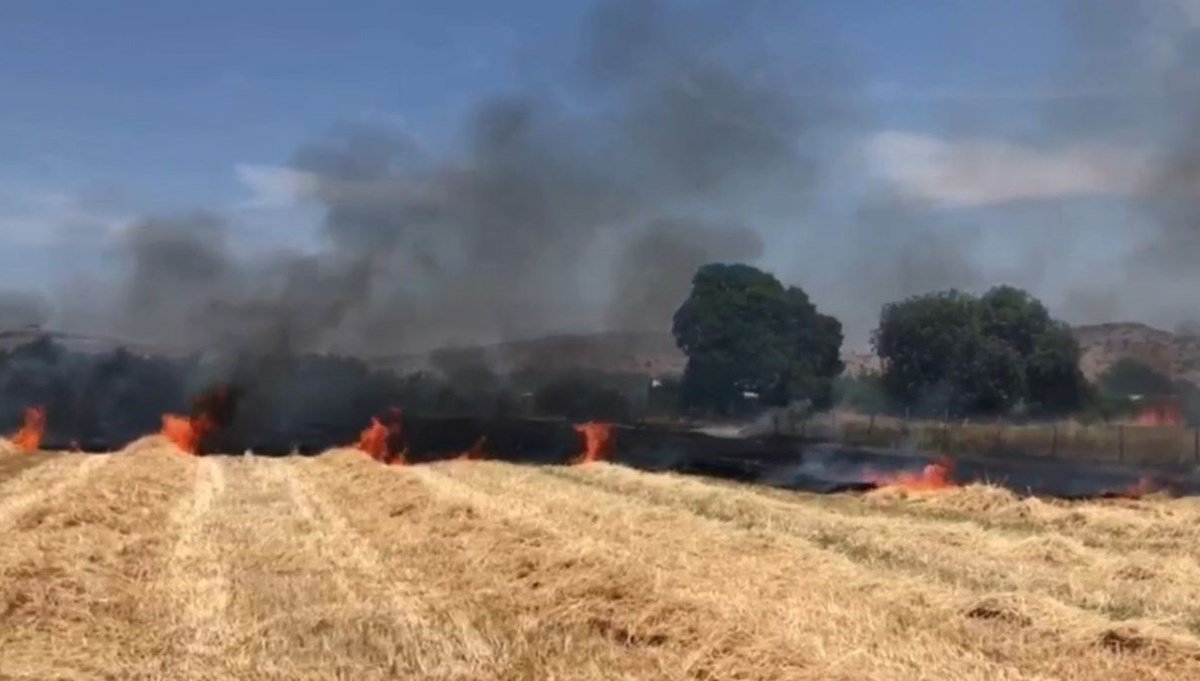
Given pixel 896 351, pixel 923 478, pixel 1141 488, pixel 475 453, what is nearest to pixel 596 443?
pixel 475 453

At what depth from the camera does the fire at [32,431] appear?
46.5 metres

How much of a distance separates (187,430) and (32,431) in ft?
17.2

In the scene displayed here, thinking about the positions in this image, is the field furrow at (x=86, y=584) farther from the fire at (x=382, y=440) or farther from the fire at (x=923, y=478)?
the fire at (x=923, y=478)

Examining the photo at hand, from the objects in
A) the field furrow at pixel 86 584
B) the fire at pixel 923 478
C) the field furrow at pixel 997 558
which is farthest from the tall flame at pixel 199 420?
the field furrow at pixel 997 558

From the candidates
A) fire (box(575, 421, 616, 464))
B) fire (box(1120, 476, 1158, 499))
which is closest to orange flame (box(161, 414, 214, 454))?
fire (box(575, 421, 616, 464))

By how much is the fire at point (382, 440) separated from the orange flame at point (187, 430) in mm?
4997

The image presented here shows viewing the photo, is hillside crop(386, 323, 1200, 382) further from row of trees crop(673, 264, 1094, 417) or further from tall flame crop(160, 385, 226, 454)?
tall flame crop(160, 385, 226, 454)

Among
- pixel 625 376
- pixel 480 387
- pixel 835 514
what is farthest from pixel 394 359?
pixel 835 514

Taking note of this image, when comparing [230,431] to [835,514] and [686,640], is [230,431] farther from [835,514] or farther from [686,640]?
[686,640]

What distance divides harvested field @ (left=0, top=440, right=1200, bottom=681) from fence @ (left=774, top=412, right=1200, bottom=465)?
18784mm

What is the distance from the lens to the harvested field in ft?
39.1

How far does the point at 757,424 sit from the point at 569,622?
46326 mm

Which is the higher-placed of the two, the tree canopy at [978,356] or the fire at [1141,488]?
the tree canopy at [978,356]

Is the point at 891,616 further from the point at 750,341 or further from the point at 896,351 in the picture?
the point at 896,351
